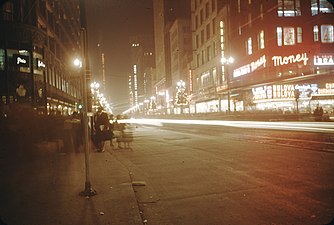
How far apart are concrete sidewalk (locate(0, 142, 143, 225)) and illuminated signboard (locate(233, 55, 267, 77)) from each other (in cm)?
4228

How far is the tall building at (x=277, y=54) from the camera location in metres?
45.2

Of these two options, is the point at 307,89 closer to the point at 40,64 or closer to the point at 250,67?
the point at 250,67

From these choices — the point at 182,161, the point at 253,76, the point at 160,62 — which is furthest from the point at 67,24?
the point at 160,62

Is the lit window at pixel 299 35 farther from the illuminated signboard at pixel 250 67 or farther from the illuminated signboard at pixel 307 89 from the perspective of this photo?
the illuminated signboard at pixel 307 89

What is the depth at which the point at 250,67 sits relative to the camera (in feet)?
174

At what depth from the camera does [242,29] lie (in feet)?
191

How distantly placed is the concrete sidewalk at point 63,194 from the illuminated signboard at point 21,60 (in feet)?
82.5

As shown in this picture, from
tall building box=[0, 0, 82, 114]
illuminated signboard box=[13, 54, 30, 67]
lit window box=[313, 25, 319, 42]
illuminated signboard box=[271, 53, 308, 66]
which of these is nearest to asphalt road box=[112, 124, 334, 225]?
tall building box=[0, 0, 82, 114]

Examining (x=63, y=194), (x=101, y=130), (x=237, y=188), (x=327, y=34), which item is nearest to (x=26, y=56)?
(x=101, y=130)

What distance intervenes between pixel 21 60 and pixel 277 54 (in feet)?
110

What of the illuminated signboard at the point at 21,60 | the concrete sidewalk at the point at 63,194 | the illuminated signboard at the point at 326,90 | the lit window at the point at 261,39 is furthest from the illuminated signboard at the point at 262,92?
the concrete sidewalk at the point at 63,194

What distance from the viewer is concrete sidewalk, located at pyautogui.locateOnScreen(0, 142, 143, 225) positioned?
18.1 ft

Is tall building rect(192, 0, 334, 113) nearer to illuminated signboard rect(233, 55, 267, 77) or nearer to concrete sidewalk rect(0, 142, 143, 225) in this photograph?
illuminated signboard rect(233, 55, 267, 77)

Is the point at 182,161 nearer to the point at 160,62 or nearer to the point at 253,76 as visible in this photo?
the point at 253,76
